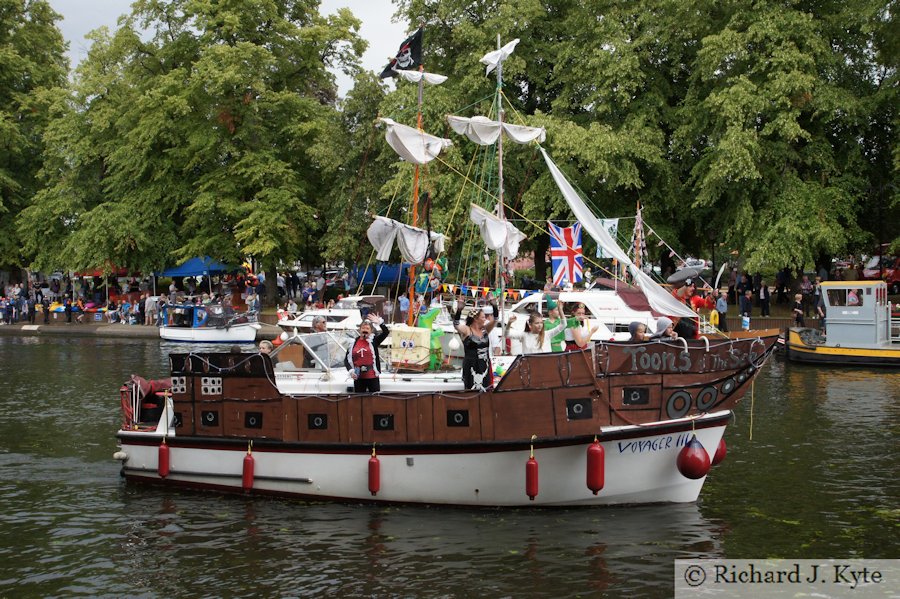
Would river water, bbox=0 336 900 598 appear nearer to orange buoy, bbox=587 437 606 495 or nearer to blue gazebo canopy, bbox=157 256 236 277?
orange buoy, bbox=587 437 606 495

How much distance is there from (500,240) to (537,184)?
70.1 feet

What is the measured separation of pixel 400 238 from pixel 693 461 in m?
9.25

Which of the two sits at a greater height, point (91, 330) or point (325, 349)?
point (91, 330)

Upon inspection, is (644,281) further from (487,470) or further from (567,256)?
(567,256)

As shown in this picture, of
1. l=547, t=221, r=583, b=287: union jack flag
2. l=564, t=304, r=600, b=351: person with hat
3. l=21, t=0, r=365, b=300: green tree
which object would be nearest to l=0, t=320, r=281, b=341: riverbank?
l=21, t=0, r=365, b=300: green tree

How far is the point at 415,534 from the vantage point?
13680 millimetres

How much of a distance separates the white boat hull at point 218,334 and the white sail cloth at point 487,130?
22.7 m

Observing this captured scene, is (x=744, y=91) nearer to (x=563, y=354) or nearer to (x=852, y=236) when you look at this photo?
(x=852, y=236)

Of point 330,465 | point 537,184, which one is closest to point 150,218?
point 537,184

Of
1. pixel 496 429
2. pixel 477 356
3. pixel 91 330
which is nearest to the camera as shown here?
pixel 496 429

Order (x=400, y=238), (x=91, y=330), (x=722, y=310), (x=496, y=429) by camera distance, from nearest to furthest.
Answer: (x=496, y=429)
(x=400, y=238)
(x=722, y=310)
(x=91, y=330)

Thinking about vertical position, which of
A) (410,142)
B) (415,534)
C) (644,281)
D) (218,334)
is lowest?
(415,534)

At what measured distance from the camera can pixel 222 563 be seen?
41.5 ft

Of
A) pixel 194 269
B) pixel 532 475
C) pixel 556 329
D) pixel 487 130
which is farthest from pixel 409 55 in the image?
pixel 194 269
